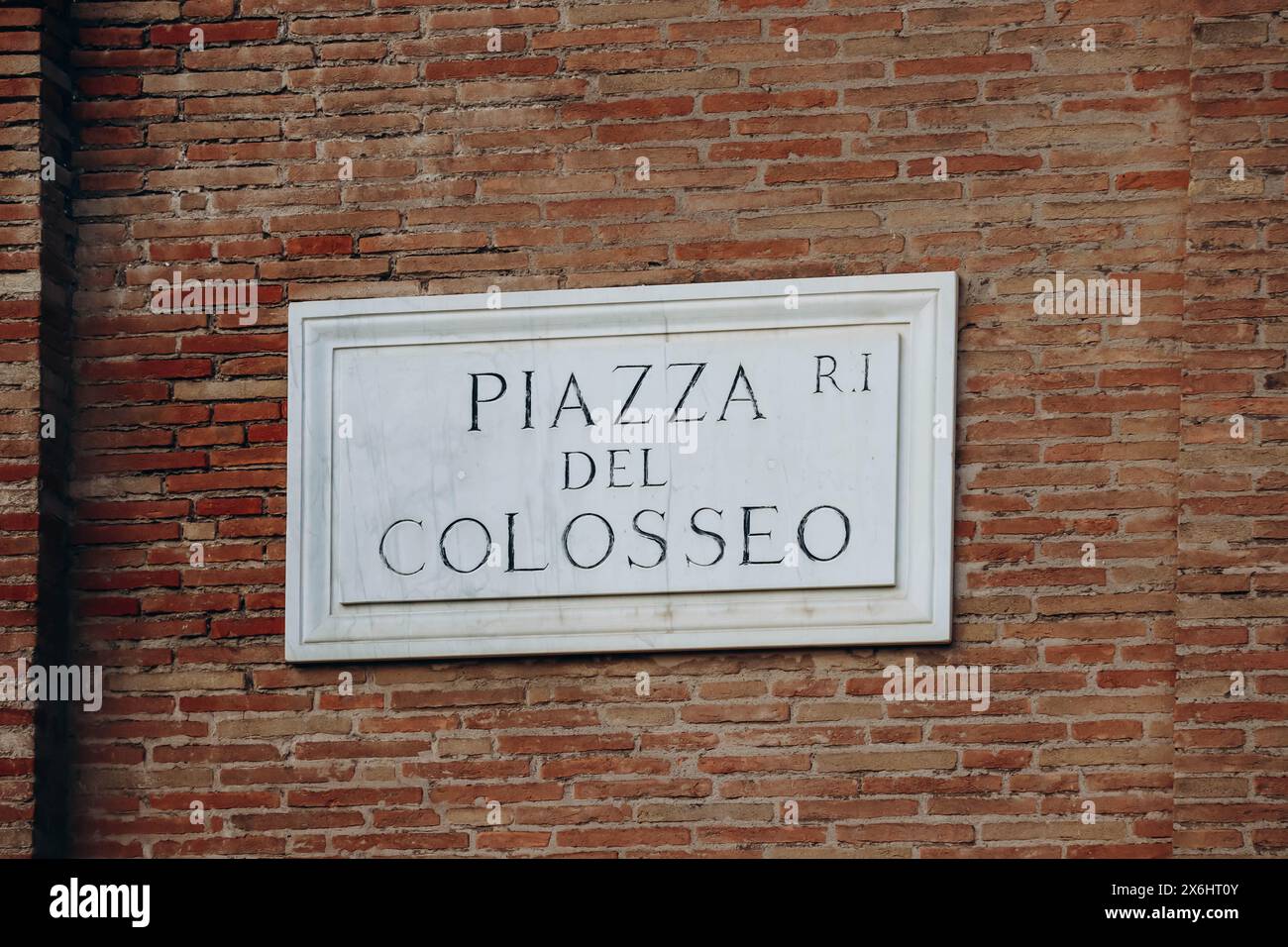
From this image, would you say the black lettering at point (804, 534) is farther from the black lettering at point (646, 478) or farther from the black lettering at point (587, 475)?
the black lettering at point (587, 475)

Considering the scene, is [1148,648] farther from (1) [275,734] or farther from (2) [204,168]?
(2) [204,168]

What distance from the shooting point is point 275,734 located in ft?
19.9

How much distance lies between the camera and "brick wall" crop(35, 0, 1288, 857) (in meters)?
5.80

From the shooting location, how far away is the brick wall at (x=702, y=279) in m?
5.80

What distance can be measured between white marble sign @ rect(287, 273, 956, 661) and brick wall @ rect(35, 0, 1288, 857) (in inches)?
3.8

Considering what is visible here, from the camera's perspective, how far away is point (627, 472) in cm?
602

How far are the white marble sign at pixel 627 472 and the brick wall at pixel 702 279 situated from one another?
10 centimetres

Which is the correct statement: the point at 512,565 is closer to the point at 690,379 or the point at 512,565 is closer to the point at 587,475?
the point at 587,475

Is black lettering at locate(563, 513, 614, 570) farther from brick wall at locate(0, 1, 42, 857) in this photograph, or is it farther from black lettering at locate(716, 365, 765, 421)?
brick wall at locate(0, 1, 42, 857)

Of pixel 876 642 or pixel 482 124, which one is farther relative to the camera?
pixel 482 124

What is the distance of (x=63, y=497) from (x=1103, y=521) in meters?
3.01

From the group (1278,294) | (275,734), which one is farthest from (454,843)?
(1278,294)

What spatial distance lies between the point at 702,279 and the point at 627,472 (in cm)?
61

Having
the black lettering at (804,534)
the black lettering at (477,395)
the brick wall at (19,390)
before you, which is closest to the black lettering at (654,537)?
the black lettering at (804,534)
